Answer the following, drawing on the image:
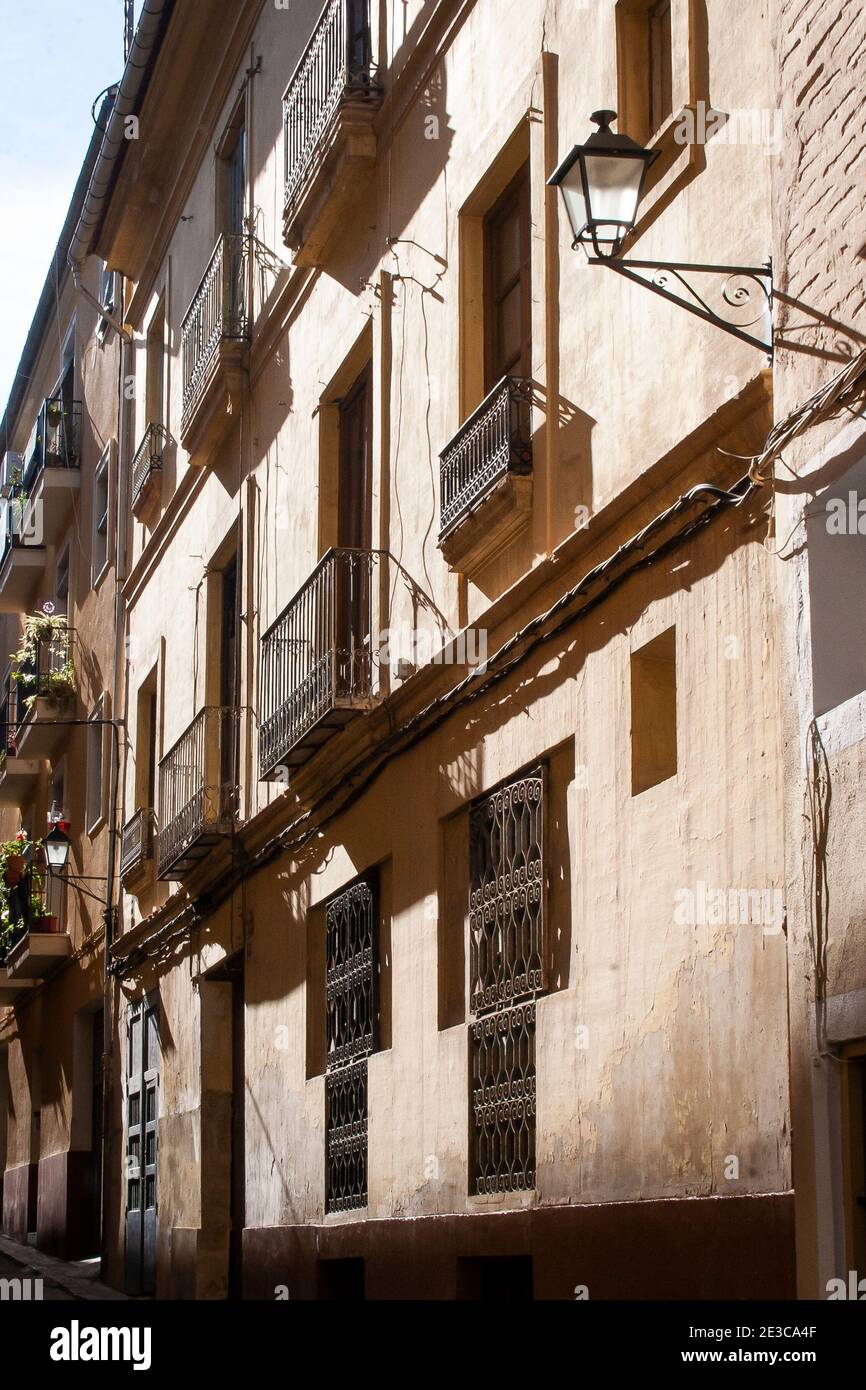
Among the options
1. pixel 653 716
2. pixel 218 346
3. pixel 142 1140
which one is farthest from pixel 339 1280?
pixel 218 346

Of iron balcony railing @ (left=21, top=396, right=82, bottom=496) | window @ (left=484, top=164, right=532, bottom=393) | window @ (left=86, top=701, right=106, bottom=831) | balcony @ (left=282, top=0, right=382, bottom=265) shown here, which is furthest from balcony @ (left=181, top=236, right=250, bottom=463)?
iron balcony railing @ (left=21, top=396, right=82, bottom=496)

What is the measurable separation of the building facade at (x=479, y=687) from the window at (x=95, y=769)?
167 inches

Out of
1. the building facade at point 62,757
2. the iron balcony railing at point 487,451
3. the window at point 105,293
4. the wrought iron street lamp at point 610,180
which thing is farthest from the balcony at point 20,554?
the wrought iron street lamp at point 610,180

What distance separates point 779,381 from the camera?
735 cm

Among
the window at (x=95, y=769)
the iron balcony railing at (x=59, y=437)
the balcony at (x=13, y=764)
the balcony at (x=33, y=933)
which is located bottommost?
the balcony at (x=33, y=933)

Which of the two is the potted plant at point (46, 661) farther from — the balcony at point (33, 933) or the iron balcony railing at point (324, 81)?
→ the iron balcony railing at point (324, 81)

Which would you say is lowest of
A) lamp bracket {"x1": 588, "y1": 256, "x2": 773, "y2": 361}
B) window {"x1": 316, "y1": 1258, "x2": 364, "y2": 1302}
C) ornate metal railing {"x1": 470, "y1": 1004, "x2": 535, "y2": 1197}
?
window {"x1": 316, "y1": 1258, "x2": 364, "y2": 1302}

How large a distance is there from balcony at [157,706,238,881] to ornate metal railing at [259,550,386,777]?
2.43 metres

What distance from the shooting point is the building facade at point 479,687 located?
7.52 meters

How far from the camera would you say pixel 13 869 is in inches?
1012

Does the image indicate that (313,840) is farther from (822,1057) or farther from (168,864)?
(822,1057)

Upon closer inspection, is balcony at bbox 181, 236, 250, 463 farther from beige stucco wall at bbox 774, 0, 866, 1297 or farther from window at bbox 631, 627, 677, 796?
beige stucco wall at bbox 774, 0, 866, 1297

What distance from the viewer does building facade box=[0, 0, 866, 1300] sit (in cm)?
752

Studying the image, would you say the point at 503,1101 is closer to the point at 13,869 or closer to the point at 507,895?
the point at 507,895
